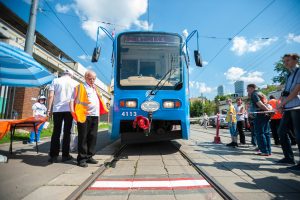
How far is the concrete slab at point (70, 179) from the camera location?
119 inches

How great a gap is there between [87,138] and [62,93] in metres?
1.09

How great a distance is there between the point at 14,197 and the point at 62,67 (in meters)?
13.7

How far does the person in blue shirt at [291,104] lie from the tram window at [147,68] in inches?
A: 116

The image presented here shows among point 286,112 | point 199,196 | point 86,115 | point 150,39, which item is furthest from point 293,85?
point 86,115

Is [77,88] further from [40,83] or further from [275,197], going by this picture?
[275,197]

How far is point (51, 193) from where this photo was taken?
263 cm

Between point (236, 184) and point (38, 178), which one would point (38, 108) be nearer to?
point (38, 178)

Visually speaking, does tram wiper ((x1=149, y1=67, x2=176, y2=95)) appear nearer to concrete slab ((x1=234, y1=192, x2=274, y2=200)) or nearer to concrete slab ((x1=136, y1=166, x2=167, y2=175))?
concrete slab ((x1=136, y1=166, x2=167, y2=175))

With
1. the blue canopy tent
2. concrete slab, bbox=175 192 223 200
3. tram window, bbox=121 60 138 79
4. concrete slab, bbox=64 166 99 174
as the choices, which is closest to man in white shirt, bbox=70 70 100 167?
concrete slab, bbox=64 166 99 174

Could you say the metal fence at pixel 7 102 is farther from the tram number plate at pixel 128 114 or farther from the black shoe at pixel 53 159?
the tram number plate at pixel 128 114

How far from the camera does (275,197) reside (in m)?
2.56

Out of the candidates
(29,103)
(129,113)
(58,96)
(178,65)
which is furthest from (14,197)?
(29,103)

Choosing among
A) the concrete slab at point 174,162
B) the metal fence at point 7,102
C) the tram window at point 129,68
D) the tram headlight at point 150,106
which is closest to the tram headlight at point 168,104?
the tram headlight at point 150,106

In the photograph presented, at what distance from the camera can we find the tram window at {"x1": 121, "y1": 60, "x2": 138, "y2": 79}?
5.63 m
